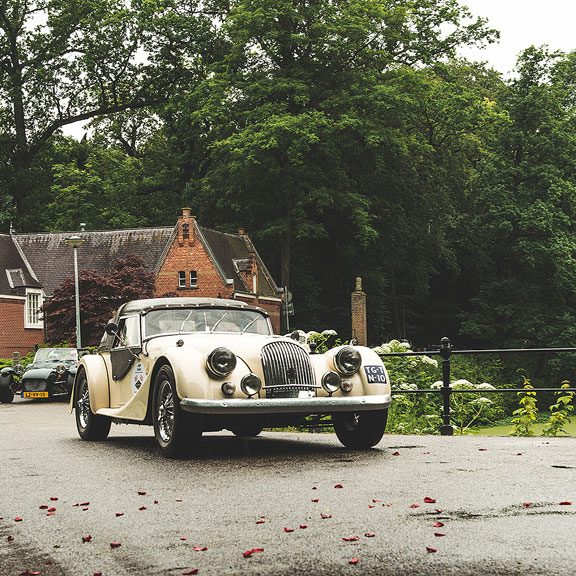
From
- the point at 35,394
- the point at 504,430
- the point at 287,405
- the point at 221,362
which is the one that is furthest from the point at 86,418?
the point at 35,394

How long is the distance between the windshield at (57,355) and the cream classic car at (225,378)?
753 inches

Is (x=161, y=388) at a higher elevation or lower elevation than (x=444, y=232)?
lower

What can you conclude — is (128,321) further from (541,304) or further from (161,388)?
(541,304)

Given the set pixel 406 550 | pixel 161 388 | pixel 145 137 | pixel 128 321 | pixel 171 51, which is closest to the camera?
pixel 406 550

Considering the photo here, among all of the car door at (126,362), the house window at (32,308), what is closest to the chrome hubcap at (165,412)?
the car door at (126,362)

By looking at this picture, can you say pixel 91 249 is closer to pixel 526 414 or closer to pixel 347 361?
pixel 526 414

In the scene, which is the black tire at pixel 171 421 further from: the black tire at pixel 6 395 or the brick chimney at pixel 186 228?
the brick chimney at pixel 186 228

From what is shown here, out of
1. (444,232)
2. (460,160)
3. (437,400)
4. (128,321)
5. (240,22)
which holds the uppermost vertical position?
(240,22)

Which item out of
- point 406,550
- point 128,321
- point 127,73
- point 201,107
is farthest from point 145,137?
point 406,550

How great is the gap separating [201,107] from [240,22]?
186 inches

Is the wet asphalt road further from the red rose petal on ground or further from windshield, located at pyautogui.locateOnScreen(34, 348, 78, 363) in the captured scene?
windshield, located at pyautogui.locateOnScreen(34, 348, 78, 363)

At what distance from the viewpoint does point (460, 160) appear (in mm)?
56000

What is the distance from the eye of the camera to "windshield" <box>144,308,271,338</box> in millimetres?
12539

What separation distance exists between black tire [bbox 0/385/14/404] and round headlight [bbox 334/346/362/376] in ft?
69.9
